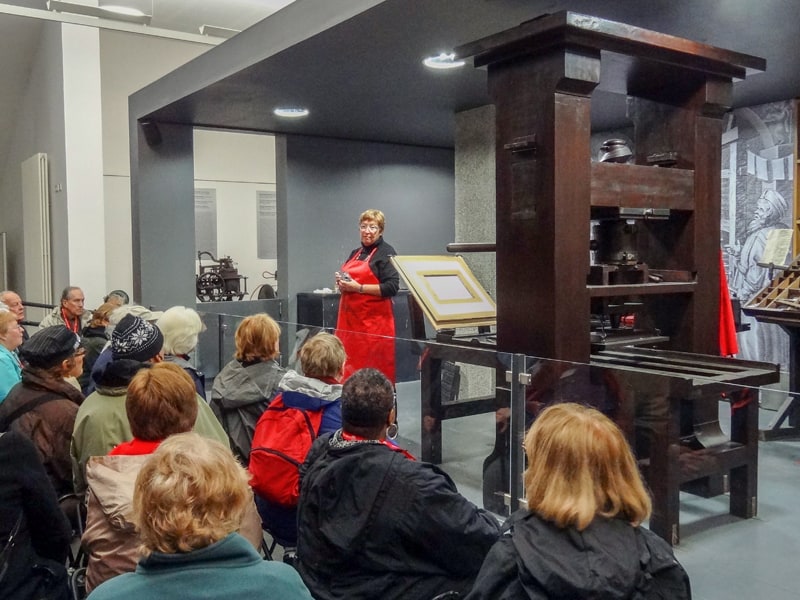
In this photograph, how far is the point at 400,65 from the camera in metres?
4.46

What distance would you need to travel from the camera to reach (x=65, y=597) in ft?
6.61

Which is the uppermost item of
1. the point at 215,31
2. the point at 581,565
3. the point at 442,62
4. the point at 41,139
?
the point at 215,31

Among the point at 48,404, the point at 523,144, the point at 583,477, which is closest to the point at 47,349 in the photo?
Result: the point at 48,404

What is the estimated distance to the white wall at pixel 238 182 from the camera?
1076 cm

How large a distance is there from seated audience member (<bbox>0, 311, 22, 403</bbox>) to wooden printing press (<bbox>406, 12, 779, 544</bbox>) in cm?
188

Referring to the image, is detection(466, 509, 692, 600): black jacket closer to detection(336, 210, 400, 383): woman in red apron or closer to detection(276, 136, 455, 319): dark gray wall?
detection(336, 210, 400, 383): woman in red apron

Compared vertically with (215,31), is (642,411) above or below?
below

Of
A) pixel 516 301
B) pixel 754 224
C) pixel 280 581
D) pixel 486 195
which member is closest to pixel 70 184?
pixel 486 195

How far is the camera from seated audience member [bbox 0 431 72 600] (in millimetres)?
1863

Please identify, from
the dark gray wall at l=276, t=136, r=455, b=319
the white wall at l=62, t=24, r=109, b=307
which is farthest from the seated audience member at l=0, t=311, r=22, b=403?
the dark gray wall at l=276, t=136, r=455, b=319

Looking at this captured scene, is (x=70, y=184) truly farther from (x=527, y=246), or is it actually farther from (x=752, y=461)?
(x=752, y=461)

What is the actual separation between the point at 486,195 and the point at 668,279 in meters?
2.94

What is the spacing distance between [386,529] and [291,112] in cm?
469

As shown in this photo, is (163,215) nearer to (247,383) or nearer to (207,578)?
(247,383)
